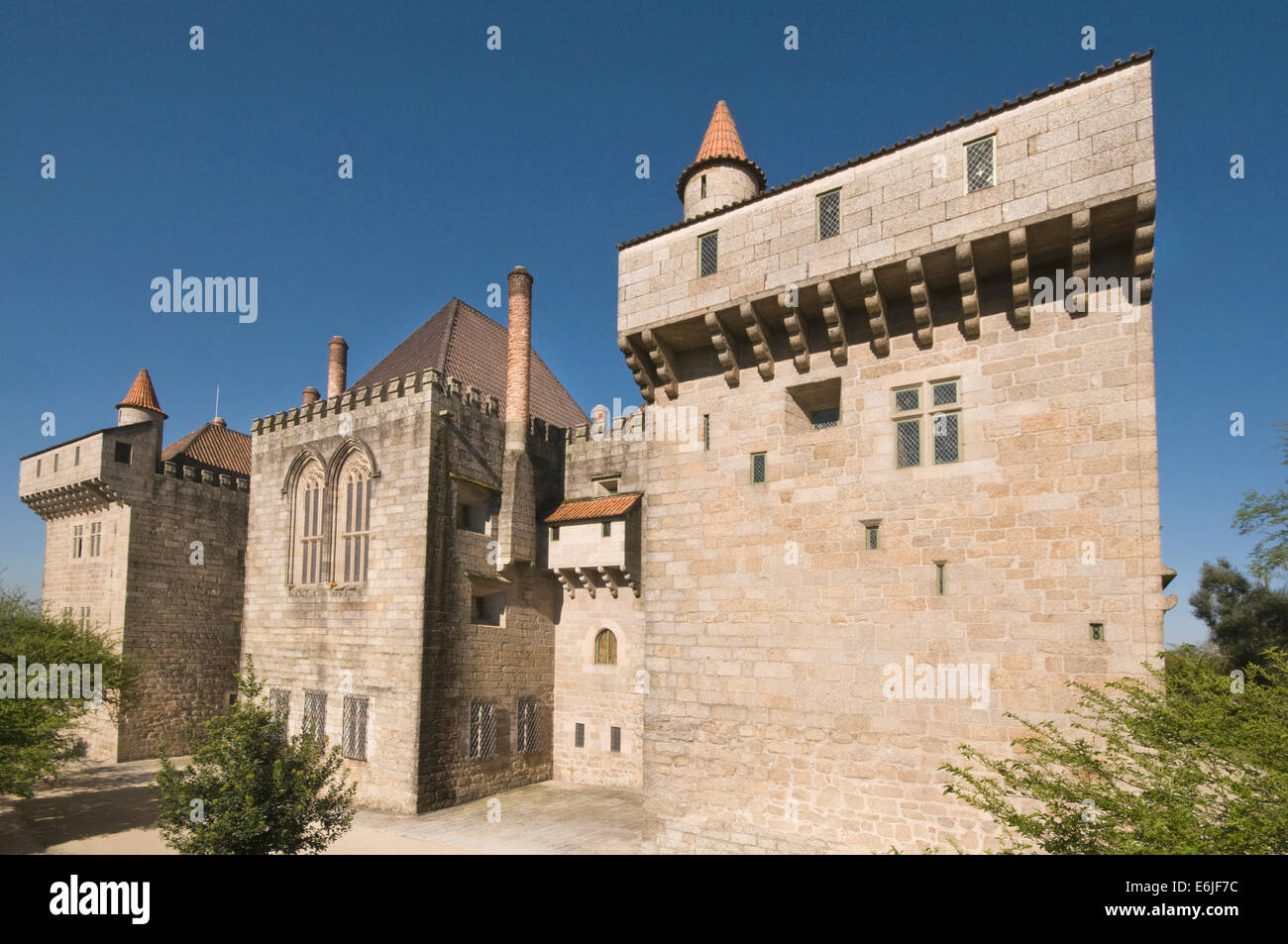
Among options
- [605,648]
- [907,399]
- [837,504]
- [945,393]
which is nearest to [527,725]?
[605,648]

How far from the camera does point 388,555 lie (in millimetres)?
20359

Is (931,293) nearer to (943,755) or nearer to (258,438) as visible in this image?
(943,755)

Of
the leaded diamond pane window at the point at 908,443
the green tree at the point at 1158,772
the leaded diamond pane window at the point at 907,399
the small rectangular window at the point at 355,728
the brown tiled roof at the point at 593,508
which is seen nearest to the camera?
the green tree at the point at 1158,772

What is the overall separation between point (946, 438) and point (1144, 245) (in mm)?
3804

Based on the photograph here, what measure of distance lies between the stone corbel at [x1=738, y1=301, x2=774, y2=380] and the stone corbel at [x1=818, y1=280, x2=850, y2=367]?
1.14 metres

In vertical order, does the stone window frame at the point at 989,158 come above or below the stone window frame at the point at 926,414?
above

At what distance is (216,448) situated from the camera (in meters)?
31.2

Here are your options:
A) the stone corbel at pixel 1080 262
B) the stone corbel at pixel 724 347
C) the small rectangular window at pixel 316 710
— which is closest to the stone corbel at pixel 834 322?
the stone corbel at pixel 724 347

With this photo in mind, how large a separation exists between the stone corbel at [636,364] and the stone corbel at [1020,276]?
22.6ft

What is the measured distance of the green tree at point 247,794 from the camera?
10.1m

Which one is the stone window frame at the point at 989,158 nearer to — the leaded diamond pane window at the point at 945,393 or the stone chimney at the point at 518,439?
the leaded diamond pane window at the point at 945,393

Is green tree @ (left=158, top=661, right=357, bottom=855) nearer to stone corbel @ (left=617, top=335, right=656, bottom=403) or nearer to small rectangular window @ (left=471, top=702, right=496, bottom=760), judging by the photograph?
stone corbel @ (left=617, top=335, right=656, bottom=403)

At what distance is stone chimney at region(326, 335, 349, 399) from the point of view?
24.6 meters

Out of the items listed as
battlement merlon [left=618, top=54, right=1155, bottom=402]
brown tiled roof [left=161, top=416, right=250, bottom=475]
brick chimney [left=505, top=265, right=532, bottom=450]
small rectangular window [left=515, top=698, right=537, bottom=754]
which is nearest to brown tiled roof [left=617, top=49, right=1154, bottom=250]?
battlement merlon [left=618, top=54, right=1155, bottom=402]
